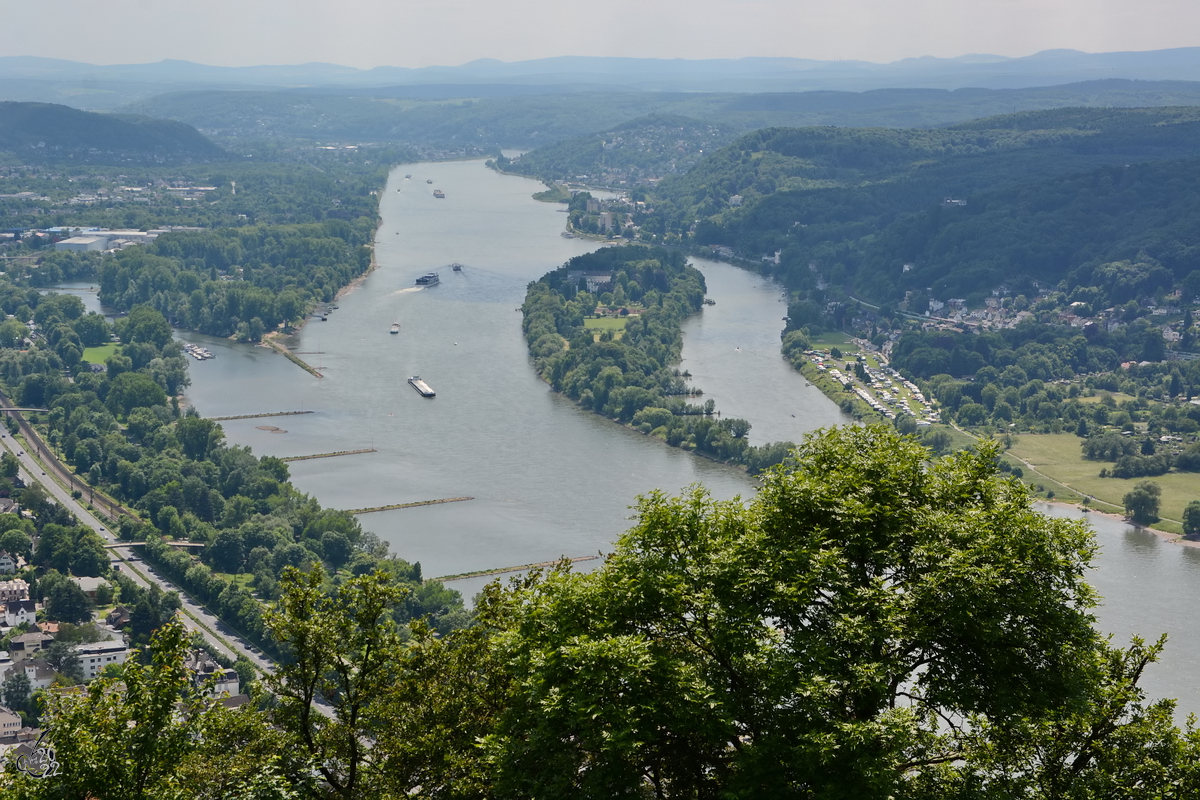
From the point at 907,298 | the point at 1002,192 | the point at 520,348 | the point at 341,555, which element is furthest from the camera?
the point at 1002,192

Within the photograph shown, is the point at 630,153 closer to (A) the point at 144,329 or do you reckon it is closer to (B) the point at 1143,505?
(A) the point at 144,329

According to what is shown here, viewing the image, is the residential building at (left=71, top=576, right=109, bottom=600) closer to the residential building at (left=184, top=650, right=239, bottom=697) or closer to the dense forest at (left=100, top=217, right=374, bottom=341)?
the residential building at (left=184, top=650, right=239, bottom=697)

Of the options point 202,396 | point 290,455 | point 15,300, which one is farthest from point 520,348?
point 15,300

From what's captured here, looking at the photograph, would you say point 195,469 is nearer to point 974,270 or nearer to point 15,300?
point 15,300

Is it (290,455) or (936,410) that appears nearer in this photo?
(290,455)

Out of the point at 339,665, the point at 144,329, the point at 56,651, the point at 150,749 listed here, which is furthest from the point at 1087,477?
the point at 144,329

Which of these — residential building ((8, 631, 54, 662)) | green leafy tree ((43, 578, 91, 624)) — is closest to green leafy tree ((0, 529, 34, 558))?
green leafy tree ((43, 578, 91, 624))
